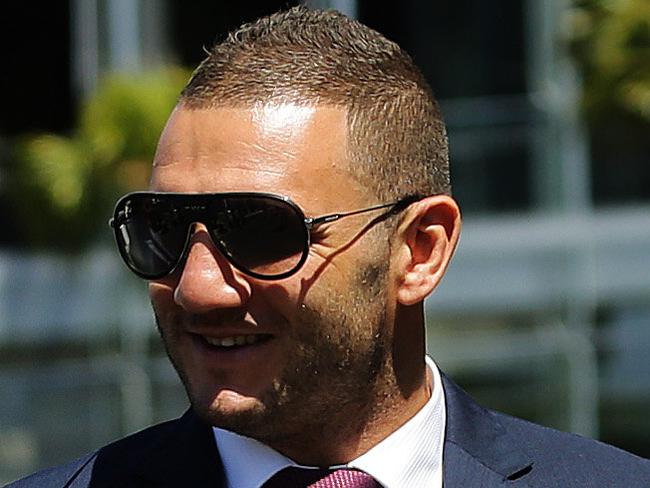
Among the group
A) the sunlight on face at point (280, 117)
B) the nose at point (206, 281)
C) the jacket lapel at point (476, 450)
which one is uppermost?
the sunlight on face at point (280, 117)

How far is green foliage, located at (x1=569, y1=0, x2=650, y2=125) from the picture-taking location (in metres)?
8.32

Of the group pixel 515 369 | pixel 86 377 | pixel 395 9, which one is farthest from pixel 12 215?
pixel 515 369

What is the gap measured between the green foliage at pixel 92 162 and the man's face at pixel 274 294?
6.09 meters

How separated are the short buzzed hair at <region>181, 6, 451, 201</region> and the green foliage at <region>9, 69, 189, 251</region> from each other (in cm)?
594

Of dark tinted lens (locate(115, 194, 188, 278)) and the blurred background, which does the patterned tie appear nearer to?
dark tinted lens (locate(115, 194, 188, 278))

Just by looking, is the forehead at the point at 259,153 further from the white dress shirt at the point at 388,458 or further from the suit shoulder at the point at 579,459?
the suit shoulder at the point at 579,459

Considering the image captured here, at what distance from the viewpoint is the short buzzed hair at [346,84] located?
2.56 metres

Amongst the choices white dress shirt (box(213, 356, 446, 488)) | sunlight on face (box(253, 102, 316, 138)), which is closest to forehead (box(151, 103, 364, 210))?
sunlight on face (box(253, 102, 316, 138))

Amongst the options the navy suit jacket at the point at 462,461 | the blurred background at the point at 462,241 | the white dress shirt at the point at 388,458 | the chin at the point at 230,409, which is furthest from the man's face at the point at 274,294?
the blurred background at the point at 462,241

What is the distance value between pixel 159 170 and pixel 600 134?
282 inches

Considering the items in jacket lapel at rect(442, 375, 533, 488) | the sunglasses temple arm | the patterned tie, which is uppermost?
the sunglasses temple arm

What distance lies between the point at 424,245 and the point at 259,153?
0.37 metres

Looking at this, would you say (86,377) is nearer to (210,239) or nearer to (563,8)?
(563,8)

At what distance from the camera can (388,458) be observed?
2.64m
